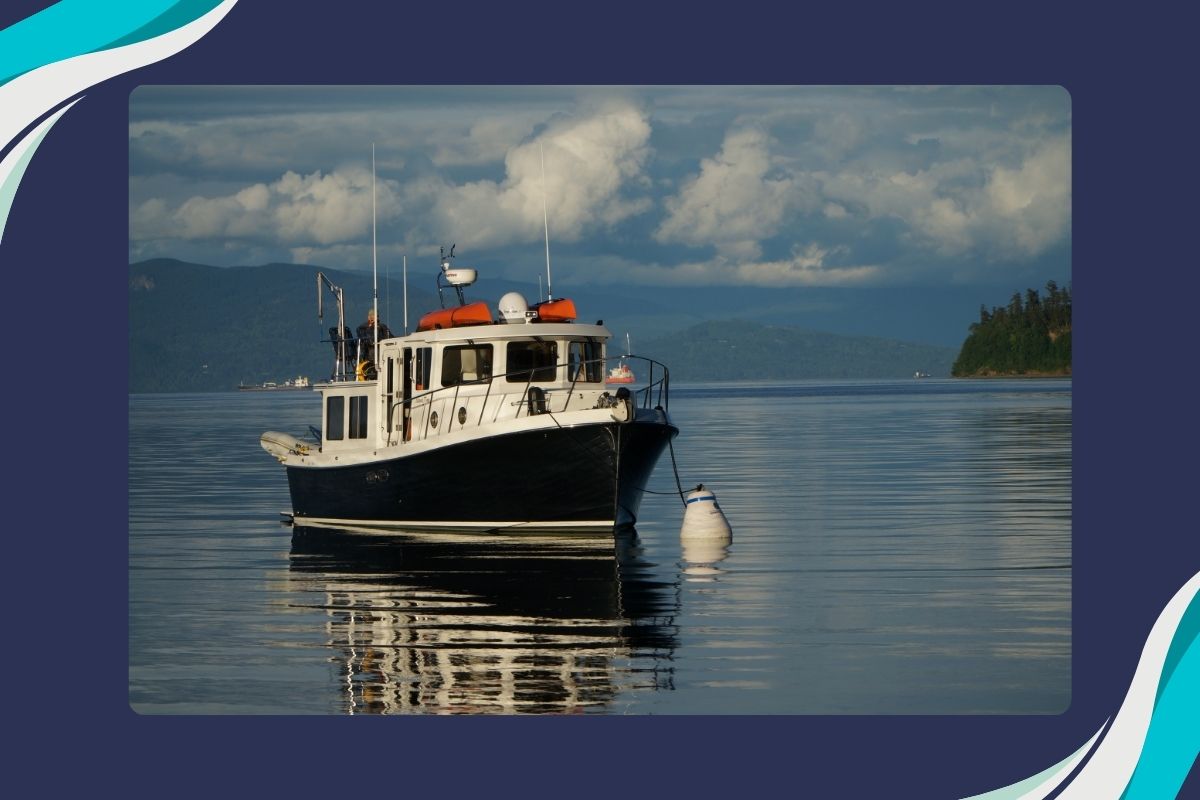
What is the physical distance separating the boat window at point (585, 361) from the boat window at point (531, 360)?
0.74ft

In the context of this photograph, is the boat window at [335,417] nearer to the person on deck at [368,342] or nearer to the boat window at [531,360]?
the person on deck at [368,342]

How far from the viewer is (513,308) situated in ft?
91.1

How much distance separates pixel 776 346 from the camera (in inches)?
2382

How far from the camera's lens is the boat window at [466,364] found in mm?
27500

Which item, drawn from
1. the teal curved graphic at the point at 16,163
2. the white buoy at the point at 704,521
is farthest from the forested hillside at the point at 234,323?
→ the teal curved graphic at the point at 16,163

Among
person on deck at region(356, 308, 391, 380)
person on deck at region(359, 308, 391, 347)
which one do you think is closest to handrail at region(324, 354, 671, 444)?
person on deck at region(356, 308, 391, 380)

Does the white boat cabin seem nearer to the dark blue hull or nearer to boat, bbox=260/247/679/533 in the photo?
boat, bbox=260/247/679/533

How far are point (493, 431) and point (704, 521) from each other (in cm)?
296

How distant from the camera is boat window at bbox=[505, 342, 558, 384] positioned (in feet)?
89.8

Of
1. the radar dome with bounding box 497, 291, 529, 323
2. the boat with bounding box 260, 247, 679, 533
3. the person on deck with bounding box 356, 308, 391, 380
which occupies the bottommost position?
the boat with bounding box 260, 247, 679, 533

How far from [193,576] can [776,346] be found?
38824 millimetres
